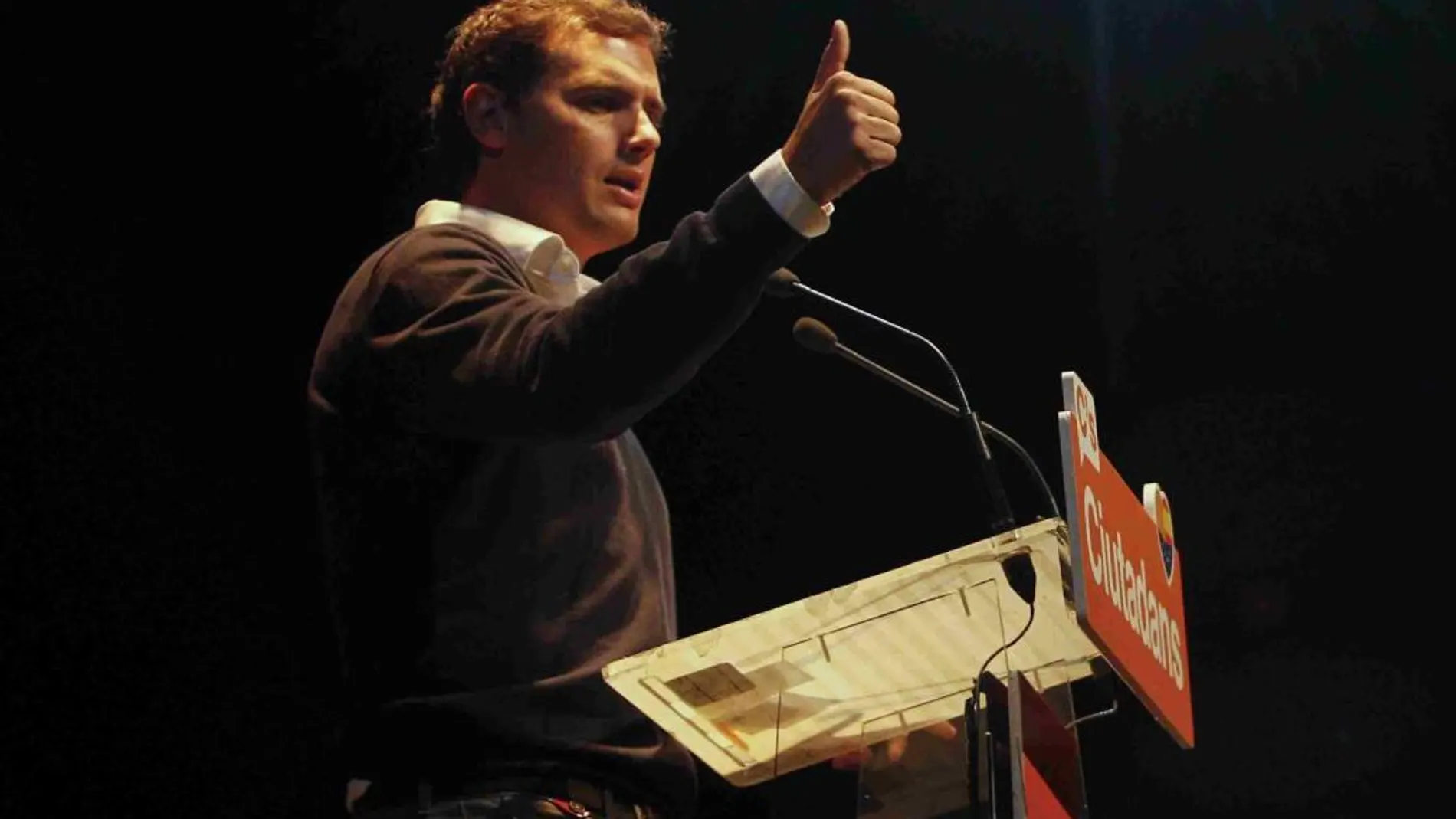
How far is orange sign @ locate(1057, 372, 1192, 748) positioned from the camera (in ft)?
4.48

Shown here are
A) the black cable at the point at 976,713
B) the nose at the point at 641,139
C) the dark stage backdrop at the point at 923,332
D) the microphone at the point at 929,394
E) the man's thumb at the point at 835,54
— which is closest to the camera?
the black cable at the point at 976,713

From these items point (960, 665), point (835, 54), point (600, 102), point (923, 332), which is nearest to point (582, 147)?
point (600, 102)

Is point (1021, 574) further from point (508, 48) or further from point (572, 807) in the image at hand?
point (508, 48)

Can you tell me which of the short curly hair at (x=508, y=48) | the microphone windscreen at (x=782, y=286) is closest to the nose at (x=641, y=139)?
the short curly hair at (x=508, y=48)

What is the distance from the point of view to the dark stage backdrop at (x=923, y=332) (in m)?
A: 2.98

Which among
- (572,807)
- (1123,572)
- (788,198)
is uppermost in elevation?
(788,198)

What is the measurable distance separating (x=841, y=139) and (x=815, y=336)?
2.19 ft

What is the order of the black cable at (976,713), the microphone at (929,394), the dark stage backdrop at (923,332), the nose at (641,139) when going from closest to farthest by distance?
the black cable at (976,713) → the microphone at (929,394) → the nose at (641,139) → the dark stage backdrop at (923,332)

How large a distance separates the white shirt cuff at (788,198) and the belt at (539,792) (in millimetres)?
550

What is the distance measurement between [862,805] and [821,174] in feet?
2.21

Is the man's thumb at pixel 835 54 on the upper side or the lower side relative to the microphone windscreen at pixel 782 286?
upper

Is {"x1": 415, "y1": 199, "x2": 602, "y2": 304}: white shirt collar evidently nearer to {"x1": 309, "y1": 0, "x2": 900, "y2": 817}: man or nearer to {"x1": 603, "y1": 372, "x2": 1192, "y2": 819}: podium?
{"x1": 309, "y1": 0, "x2": 900, "y2": 817}: man

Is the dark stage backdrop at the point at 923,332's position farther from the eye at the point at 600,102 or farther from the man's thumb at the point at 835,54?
the man's thumb at the point at 835,54

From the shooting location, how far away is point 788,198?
140 cm
